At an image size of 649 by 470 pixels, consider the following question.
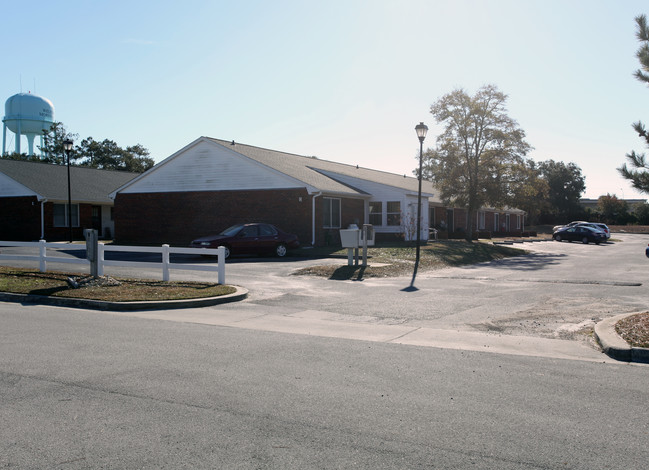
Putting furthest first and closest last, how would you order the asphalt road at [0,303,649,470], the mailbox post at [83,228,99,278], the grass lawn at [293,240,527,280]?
1. the grass lawn at [293,240,527,280]
2. the mailbox post at [83,228,99,278]
3. the asphalt road at [0,303,649,470]

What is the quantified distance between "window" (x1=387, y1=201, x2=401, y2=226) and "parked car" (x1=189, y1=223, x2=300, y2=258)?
11.2 metres

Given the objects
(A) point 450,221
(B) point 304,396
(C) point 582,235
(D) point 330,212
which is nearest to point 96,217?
(D) point 330,212

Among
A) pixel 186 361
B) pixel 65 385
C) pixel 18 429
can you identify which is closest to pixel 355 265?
pixel 186 361

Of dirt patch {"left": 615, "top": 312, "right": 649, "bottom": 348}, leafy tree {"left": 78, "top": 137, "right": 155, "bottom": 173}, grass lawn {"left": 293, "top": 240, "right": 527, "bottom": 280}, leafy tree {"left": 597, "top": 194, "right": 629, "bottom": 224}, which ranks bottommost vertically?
dirt patch {"left": 615, "top": 312, "right": 649, "bottom": 348}

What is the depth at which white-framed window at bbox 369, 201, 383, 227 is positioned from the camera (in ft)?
114

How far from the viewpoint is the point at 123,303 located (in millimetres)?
11609

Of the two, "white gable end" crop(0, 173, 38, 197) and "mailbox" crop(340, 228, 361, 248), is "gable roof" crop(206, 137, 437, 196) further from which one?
"white gable end" crop(0, 173, 38, 197)

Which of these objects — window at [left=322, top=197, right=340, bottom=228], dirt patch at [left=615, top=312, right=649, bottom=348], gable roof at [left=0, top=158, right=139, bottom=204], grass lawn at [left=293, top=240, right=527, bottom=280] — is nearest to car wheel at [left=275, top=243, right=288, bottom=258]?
grass lawn at [left=293, top=240, right=527, bottom=280]

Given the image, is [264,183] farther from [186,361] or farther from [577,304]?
[186,361]

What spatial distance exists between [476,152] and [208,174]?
1678cm

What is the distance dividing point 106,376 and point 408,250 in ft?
66.9

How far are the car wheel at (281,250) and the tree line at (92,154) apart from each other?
4824 cm

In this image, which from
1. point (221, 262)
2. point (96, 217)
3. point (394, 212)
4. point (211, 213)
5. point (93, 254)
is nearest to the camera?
point (221, 262)

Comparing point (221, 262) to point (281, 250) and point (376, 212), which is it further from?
point (376, 212)
